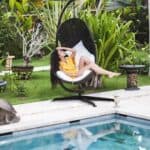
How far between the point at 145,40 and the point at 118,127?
35.1 ft

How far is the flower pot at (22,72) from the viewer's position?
1091 cm

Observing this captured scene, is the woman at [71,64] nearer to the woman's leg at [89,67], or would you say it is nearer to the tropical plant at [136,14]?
the woman's leg at [89,67]

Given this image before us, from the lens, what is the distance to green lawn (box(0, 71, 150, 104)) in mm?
8961

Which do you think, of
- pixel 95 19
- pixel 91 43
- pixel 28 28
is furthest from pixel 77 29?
pixel 28 28

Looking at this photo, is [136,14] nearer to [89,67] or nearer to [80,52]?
[80,52]

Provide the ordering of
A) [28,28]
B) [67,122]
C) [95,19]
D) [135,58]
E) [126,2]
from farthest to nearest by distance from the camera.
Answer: [126,2] < [28,28] < [135,58] < [95,19] < [67,122]

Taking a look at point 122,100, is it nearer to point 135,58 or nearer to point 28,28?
point 135,58

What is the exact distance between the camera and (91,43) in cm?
875

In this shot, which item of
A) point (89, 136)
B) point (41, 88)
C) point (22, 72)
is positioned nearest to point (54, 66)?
point (41, 88)

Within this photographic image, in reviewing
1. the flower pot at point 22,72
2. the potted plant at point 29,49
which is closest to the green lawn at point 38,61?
the potted plant at point 29,49

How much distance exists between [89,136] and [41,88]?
10.3ft

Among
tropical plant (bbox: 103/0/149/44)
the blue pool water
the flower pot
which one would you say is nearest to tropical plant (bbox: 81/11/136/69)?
the flower pot

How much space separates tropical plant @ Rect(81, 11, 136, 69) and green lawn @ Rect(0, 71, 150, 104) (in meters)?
0.51

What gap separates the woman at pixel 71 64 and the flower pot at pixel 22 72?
236cm
